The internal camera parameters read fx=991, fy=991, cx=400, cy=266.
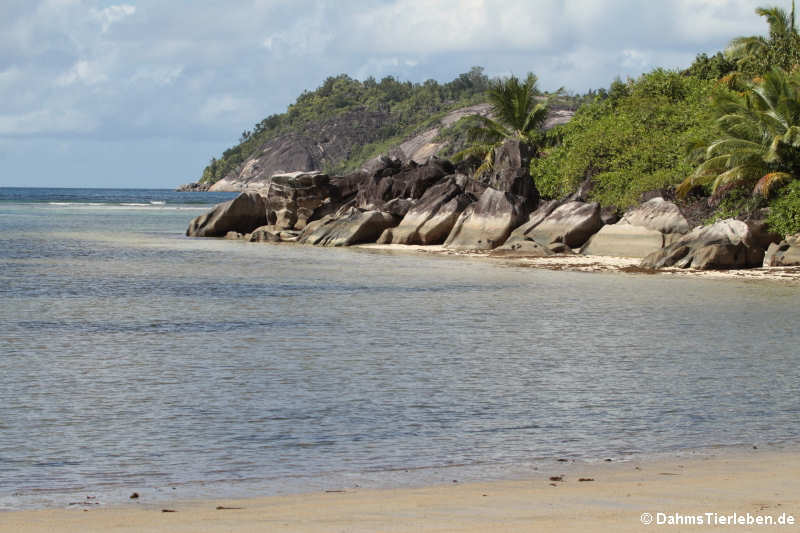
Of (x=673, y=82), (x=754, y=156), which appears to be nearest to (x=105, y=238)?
(x=673, y=82)

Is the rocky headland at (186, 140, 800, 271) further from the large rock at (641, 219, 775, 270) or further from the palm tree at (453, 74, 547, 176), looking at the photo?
the palm tree at (453, 74, 547, 176)

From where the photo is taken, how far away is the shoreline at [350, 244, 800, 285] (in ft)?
76.3

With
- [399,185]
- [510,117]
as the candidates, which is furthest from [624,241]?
[510,117]

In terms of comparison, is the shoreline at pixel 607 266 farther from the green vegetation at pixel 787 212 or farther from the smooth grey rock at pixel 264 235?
the smooth grey rock at pixel 264 235

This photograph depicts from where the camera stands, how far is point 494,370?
37.6 ft

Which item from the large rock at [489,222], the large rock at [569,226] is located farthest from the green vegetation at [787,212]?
the large rock at [489,222]

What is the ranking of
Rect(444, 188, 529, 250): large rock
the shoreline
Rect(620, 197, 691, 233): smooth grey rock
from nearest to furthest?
the shoreline
Rect(620, 197, 691, 233): smooth grey rock
Rect(444, 188, 529, 250): large rock

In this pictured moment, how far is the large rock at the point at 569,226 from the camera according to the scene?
103ft

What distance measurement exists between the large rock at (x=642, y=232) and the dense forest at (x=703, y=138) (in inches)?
43.8

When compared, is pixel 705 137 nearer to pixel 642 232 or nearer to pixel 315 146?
pixel 642 232

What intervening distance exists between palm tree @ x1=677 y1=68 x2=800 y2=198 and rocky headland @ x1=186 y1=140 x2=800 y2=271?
1.39 meters

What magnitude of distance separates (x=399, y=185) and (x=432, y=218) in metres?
5.90

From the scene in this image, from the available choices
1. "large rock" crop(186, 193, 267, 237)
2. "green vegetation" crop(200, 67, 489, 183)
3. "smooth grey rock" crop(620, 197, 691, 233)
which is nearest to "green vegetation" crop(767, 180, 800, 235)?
"smooth grey rock" crop(620, 197, 691, 233)

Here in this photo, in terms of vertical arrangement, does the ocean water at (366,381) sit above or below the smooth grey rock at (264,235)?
below
